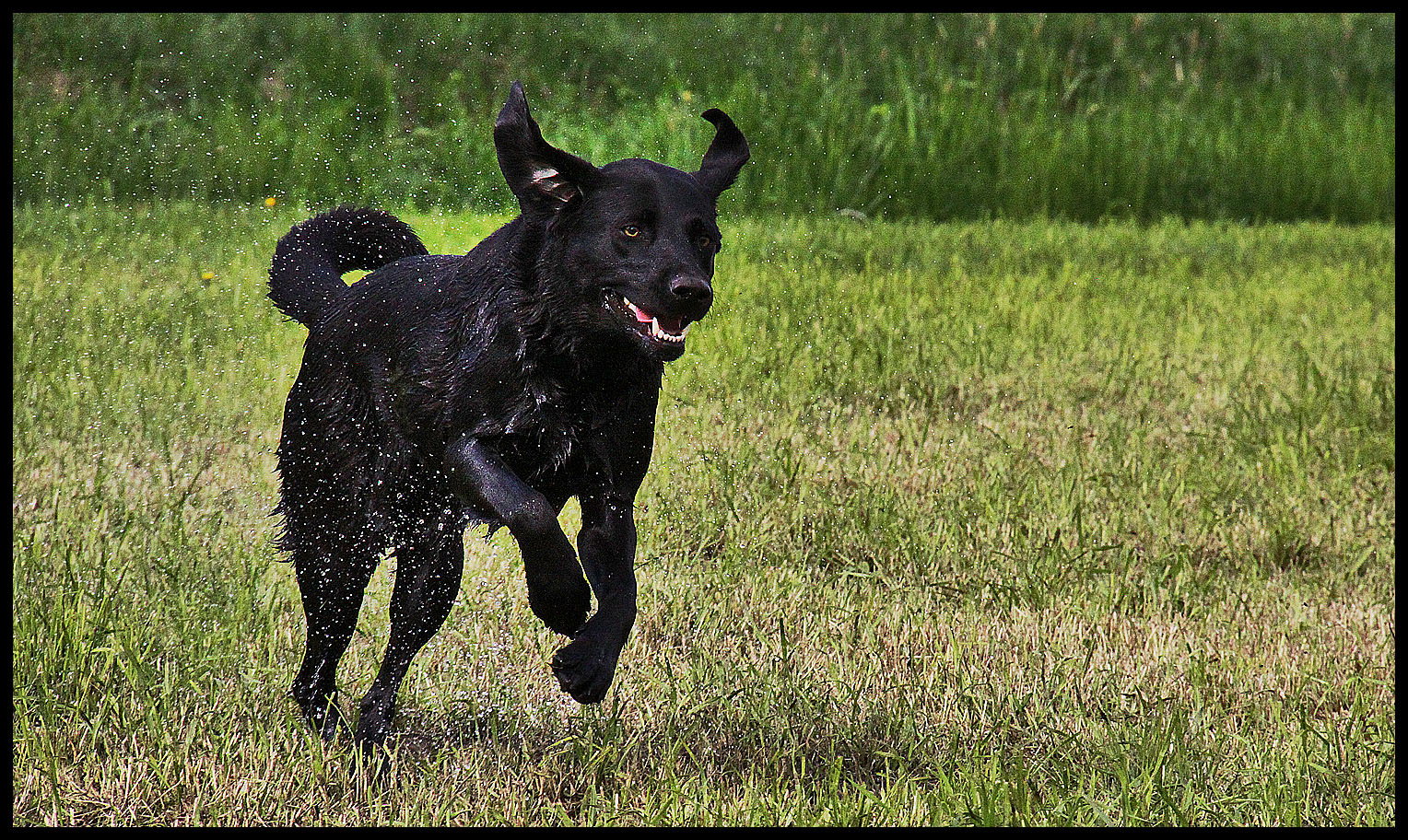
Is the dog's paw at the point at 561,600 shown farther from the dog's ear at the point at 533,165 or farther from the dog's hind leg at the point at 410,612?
the dog's ear at the point at 533,165

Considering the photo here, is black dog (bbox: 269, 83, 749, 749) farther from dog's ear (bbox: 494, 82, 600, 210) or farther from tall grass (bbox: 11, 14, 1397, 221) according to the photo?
tall grass (bbox: 11, 14, 1397, 221)

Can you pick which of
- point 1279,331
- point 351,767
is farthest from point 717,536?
point 1279,331

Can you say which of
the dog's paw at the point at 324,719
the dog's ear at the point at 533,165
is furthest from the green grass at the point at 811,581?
the dog's ear at the point at 533,165

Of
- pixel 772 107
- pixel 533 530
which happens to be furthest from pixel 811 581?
pixel 772 107

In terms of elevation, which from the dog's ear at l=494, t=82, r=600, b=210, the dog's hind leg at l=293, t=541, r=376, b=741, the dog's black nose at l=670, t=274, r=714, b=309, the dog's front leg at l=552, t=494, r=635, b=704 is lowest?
the dog's hind leg at l=293, t=541, r=376, b=741

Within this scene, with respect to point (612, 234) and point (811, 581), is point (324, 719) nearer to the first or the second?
point (612, 234)

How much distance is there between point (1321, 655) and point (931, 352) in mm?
2759

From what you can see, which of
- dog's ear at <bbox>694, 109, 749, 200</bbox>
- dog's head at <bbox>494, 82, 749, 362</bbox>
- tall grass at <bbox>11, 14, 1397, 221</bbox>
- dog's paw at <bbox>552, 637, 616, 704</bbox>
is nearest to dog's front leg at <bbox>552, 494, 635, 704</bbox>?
dog's paw at <bbox>552, 637, 616, 704</bbox>

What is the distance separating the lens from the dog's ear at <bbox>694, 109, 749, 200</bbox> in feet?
10.2

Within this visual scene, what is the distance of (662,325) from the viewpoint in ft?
9.32

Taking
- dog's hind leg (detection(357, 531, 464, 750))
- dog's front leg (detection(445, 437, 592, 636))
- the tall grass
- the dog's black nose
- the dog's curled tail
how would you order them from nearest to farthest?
the dog's black nose → dog's front leg (detection(445, 437, 592, 636)) → dog's hind leg (detection(357, 531, 464, 750)) → the dog's curled tail → the tall grass

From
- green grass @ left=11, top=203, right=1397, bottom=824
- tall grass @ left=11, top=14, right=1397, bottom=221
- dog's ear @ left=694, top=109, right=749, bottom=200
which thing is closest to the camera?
dog's ear @ left=694, top=109, right=749, bottom=200

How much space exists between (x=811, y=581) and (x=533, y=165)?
1945 mm

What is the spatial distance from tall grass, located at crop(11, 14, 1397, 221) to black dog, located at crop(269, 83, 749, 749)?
13.6 feet
